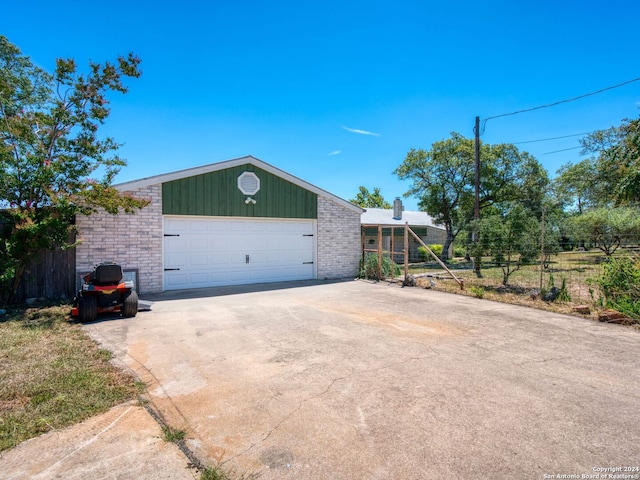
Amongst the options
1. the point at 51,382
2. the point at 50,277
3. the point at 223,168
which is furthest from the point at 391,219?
the point at 51,382

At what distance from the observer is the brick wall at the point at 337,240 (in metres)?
11.8

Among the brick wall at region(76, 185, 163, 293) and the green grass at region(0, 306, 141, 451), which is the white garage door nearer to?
the brick wall at region(76, 185, 163, 293)

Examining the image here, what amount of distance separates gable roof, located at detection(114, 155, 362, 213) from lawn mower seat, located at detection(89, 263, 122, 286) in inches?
121

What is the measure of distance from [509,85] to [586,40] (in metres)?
2.65

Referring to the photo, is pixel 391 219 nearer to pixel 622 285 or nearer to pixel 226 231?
pixel 226 231

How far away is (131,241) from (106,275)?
2.73 m

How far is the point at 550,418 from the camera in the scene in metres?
2.73

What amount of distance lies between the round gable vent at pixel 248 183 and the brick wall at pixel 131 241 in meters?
2.28

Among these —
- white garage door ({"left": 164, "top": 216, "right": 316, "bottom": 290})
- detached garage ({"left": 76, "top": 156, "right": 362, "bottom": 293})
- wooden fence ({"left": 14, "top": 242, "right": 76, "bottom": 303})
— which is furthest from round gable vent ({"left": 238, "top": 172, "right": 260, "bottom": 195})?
wooden fence ({"left": 14, "top": 242, "right": 76, "bottom": 303})

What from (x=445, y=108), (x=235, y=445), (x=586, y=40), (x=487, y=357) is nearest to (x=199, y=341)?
(x=235, y=445)

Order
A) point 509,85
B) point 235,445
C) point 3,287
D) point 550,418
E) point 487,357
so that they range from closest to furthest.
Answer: point 235,445, point 550,418, point 487,357, point 3,287, point 509,85

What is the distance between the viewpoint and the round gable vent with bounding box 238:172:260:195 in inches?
396

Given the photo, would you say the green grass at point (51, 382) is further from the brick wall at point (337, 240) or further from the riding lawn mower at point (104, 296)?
the brick wall at point (337, 240)

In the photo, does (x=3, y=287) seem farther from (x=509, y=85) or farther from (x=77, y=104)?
(x=509, y=85)
